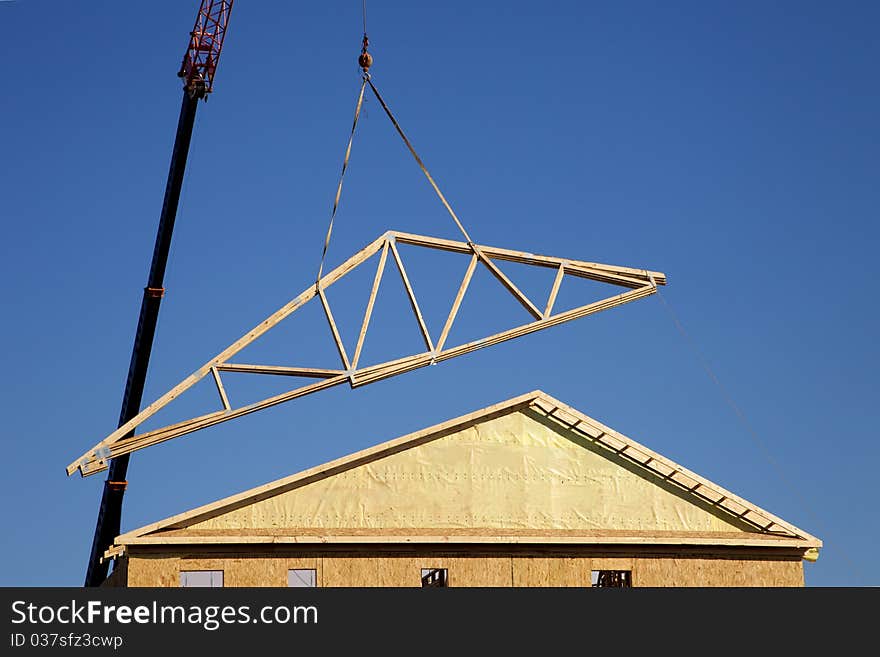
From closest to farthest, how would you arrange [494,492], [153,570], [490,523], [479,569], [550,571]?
[153,570], [479,569], [550,571], [490,523], [494,492]

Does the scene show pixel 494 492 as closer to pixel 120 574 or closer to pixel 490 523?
pixel 490 523

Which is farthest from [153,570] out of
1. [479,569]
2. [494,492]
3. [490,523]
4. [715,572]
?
[715,572]

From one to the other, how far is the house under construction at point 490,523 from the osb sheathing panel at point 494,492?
40mm

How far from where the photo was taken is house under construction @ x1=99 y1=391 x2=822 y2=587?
40000 mm

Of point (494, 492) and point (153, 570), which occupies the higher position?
point (494, 492)

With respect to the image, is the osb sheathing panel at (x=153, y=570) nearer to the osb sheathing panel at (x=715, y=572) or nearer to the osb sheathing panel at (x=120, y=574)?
the osb sheathing panel at (x=120, y=574)

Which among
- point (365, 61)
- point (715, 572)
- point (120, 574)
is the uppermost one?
point (365, 61)

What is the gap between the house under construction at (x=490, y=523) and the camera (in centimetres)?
4000

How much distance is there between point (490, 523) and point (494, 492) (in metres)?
0.95

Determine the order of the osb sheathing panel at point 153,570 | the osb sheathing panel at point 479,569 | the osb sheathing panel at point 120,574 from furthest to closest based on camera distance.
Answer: the osb sheathing panel at point 120,574 < the osb sheathing panel at point 479,569 < the osb sheathing panel at point 153,570

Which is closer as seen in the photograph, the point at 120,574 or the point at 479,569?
the point at 479,569

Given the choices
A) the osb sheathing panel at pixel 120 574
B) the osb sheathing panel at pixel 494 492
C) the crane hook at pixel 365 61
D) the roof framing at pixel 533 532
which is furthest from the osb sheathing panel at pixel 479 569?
the crane hook at pixel 365 61

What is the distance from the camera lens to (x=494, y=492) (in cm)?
4209

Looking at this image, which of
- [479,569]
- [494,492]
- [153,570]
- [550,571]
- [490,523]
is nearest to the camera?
[153,570]
